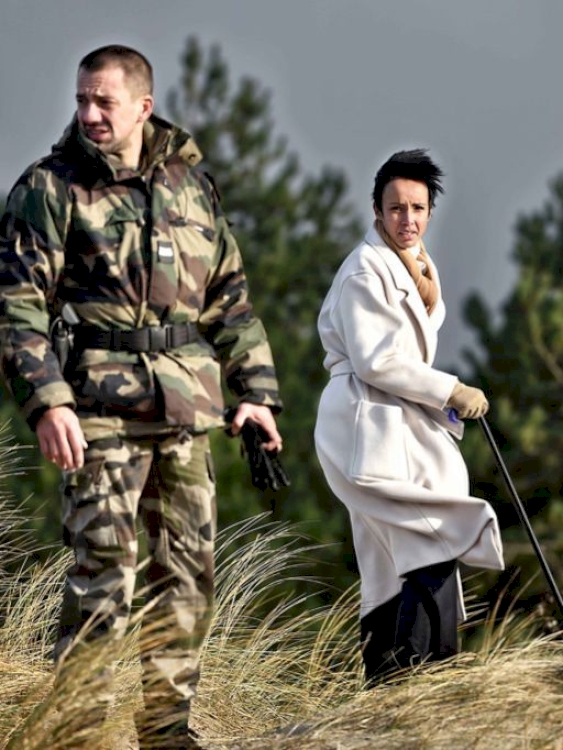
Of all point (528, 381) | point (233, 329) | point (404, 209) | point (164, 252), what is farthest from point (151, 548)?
point (528, 381)

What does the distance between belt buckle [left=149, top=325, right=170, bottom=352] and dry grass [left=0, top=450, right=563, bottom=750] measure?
2.40 ft

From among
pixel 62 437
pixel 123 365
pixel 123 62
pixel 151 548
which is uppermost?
pixel 123 62

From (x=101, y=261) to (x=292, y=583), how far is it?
831 inches

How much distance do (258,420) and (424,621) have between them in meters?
1.04

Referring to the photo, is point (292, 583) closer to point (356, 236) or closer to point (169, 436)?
point (356, 236)

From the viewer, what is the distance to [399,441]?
5.40 metres

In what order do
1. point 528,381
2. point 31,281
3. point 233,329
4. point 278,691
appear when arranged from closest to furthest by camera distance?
1. point 31,281
2. point 233,329
3. point 278,691
4. point 528,381

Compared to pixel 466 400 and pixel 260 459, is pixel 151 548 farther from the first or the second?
pixel 466 400

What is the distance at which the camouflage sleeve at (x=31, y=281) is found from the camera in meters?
4.30

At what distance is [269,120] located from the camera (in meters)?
34.2

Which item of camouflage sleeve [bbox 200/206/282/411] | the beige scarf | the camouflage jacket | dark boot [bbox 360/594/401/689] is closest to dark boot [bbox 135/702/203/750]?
the camouflage jacket

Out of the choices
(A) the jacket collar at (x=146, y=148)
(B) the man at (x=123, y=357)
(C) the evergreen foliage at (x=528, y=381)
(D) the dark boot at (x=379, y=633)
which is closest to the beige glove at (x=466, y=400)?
(D) the dark boot at (x=379, y=633)

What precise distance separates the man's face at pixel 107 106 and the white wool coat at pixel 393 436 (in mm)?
1170

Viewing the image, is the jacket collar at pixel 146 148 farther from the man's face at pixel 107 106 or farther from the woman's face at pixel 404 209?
the woman's face at pixel 404 209
